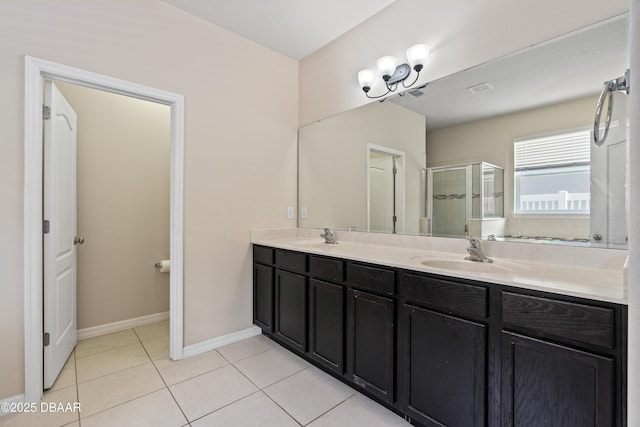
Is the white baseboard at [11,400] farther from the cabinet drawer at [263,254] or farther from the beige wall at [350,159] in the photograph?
the beige wall at [350,159]

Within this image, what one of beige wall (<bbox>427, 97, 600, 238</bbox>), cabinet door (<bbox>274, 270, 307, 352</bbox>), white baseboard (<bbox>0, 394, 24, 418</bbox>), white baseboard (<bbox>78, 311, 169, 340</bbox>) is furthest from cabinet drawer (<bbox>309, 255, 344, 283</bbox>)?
white baseboard (<bbox>78, 311, 169, 340</bbox>)

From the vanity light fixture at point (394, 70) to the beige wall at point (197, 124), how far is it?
948mm

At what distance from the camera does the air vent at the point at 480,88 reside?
5.77 feet

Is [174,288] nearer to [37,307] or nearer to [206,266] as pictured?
[206,266]

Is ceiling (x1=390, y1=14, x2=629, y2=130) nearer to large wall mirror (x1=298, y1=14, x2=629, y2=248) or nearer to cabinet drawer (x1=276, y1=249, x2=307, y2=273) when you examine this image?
large wall mirror (x1=298, y1=14, x2=629, y2=248)

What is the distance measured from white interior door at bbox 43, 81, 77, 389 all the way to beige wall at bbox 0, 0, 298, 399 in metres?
0.15

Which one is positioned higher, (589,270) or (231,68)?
(231,68)

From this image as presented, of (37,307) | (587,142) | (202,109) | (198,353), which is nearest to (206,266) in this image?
(198,353)

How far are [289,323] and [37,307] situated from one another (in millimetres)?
1564

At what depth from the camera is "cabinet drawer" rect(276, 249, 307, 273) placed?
2.13 m

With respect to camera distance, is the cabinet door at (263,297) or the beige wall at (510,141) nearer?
the beige wall at (510,141)

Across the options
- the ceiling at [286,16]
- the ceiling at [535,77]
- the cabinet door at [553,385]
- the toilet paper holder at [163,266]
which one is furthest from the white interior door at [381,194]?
the toilet paper holder at [163,266]

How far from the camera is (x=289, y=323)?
7.39 feet

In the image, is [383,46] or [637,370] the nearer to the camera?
[637,370]
